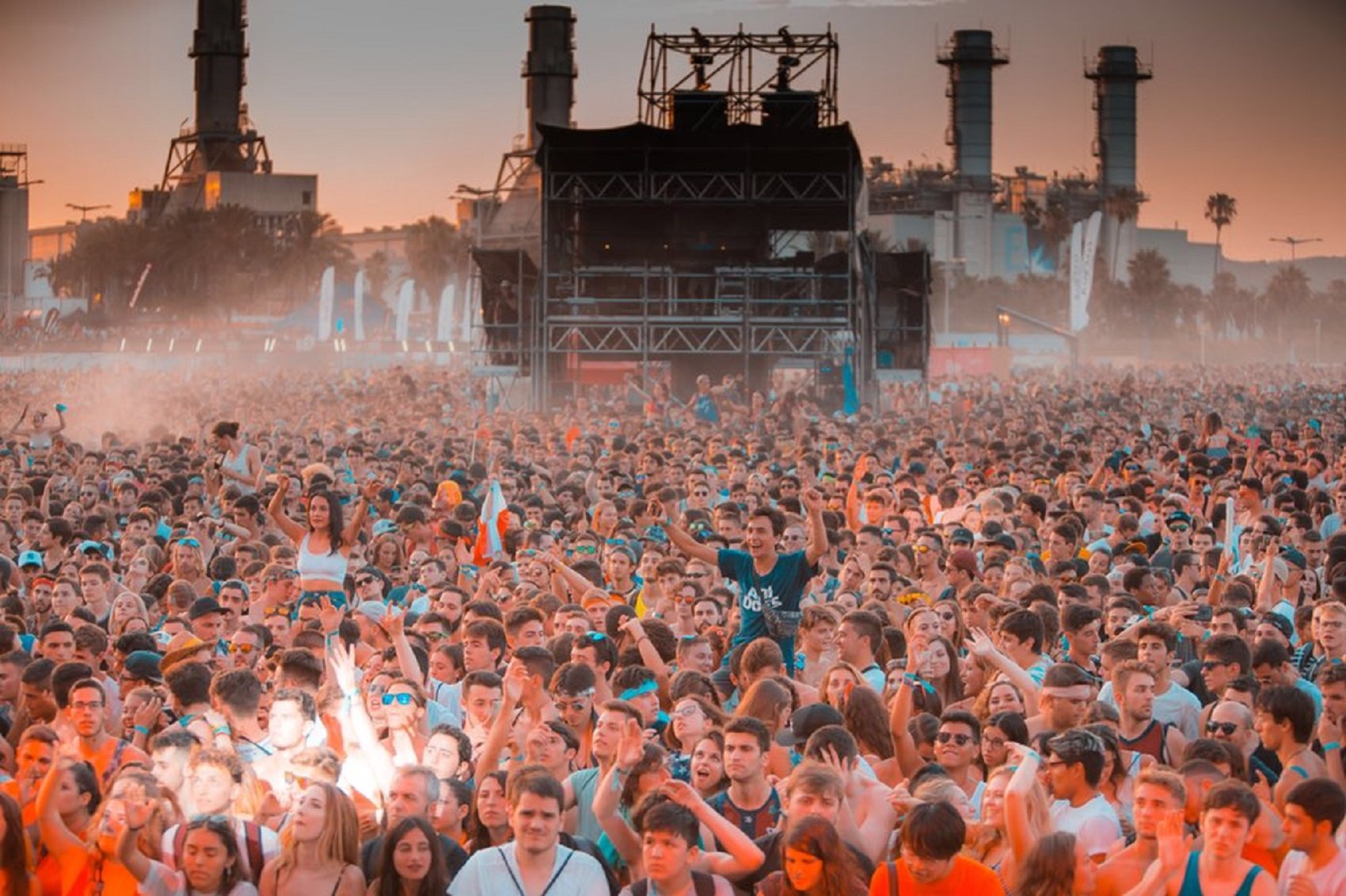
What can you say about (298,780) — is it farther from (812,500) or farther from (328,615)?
(328,615)

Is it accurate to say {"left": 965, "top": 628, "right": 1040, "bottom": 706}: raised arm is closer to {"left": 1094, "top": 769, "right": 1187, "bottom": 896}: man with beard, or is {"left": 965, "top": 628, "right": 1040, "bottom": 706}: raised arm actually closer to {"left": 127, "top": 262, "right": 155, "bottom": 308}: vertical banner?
{"left": 1094, "top": 769, "right": 1187, "bottom": 896}: man with beard

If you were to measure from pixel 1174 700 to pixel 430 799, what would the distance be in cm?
336

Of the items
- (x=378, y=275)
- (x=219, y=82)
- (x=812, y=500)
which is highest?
(x=219, y=82)

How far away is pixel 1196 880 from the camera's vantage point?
6.18m

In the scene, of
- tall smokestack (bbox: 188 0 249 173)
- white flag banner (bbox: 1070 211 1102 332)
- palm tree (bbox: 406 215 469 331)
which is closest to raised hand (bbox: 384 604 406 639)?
white flag banner (bbox: 1070 211 1102 332)

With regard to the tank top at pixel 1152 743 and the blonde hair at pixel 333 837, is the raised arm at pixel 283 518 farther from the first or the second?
the blonde hair at pixel 333 837

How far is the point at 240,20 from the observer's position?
10219 centimetres

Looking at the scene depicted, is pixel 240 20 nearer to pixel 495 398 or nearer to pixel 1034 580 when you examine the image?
pixel 495 398

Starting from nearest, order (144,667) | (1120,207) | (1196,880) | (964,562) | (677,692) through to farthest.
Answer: (1196,880) < (677,692) < (144,667) < (964,562) < (1120,207)

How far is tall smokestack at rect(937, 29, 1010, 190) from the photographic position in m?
120

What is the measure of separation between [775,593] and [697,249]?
31.0 meters

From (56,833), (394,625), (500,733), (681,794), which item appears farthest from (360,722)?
(681,794)

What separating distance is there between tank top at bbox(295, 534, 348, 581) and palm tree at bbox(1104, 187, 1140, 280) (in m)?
123

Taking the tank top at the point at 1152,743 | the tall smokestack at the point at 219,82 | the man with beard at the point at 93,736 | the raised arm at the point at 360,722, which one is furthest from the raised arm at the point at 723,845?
the tall smokestack at the point at 219,82
